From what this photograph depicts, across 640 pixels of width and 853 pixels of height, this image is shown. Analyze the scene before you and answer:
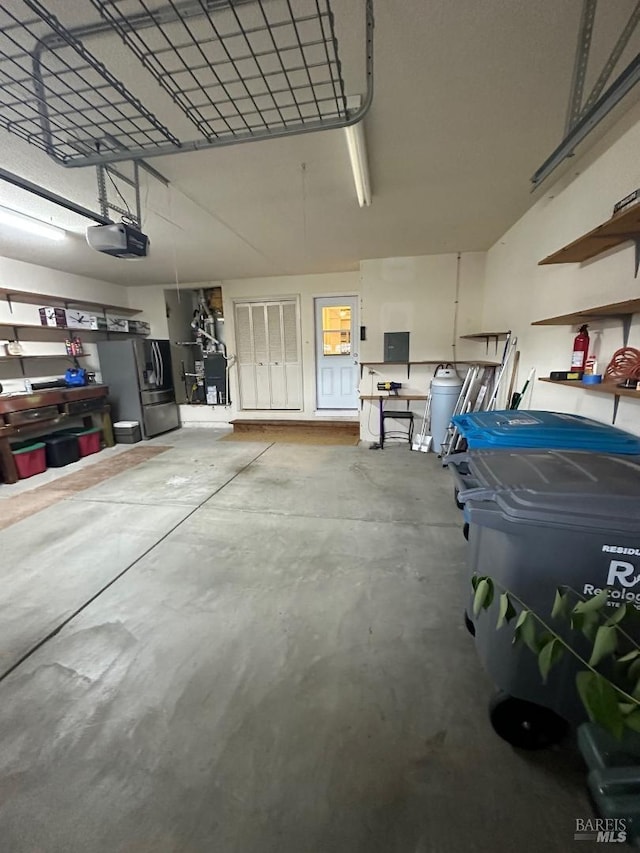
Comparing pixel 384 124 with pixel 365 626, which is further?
pixel 384 124

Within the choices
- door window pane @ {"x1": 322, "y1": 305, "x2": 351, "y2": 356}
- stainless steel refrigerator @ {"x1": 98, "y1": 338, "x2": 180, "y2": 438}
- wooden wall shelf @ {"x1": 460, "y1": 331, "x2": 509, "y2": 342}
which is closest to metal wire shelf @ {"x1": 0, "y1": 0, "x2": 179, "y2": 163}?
wooden wall shelf @ {"x1": 460, "y1": 331, "x2": 509, "y2": 342}

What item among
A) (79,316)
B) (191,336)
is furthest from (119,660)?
(191,336)

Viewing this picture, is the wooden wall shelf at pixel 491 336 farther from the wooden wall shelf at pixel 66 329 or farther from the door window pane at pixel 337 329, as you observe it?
the wooden wall shelf at pixel 66 329

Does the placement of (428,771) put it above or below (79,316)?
below

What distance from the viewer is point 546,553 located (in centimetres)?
104

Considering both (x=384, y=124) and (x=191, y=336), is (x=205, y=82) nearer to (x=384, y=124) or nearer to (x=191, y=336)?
(x=384, y=124)

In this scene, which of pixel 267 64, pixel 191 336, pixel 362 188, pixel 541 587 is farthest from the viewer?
pixel 191 336

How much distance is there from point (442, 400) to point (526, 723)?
3613 millimetres

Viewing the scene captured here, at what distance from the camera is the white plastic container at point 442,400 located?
4.35 metres

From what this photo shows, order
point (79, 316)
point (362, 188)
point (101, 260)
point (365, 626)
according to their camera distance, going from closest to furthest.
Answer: point (365, 626) → point (362, 188) → point (101, 260) → point (79, 316)

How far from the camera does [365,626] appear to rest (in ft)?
5.74

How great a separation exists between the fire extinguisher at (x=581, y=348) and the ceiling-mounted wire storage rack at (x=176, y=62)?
6.23 ft

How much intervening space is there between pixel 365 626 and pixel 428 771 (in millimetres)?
643

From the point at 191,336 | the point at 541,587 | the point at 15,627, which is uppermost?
the point at 191,336
